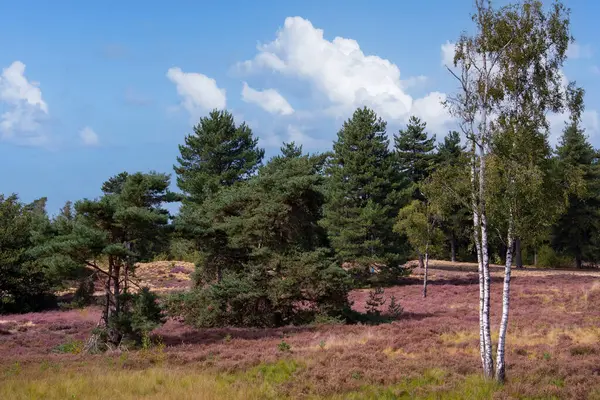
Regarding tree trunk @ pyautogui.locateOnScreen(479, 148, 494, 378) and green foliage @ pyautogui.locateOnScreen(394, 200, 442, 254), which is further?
green foliage @ pyautogui.locateOnScreen(394, 200, 442, 254)

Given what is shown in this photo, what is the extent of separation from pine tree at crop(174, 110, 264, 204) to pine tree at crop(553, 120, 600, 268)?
3597 centimetres

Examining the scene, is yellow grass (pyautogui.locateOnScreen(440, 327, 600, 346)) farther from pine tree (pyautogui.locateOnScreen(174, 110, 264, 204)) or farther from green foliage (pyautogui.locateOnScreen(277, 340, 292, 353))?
pine tree (pyautogui.locateOnScreen(174, 110, 264, 204))

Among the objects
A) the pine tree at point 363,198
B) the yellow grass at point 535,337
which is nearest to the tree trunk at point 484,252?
the yellow grass at point 535,337

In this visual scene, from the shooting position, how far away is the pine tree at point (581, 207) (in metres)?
58.0

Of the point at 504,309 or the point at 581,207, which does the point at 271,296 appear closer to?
the point at 504,309

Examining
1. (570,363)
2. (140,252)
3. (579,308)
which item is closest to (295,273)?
(140,252)

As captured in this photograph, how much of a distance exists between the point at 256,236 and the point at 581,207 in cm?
4807

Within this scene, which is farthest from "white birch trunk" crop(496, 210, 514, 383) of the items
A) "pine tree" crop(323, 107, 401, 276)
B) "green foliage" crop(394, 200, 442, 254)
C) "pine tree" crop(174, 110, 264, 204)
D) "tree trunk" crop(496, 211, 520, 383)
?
"pine tree" crop(174, 110, 264, 204)

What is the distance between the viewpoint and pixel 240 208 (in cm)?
2842

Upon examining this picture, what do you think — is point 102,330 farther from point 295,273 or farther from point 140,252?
point 295,273

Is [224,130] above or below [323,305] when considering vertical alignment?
above

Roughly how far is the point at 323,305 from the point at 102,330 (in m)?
10.9

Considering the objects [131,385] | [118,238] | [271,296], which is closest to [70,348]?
[118,238]

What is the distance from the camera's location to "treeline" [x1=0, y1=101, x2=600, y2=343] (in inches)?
755
